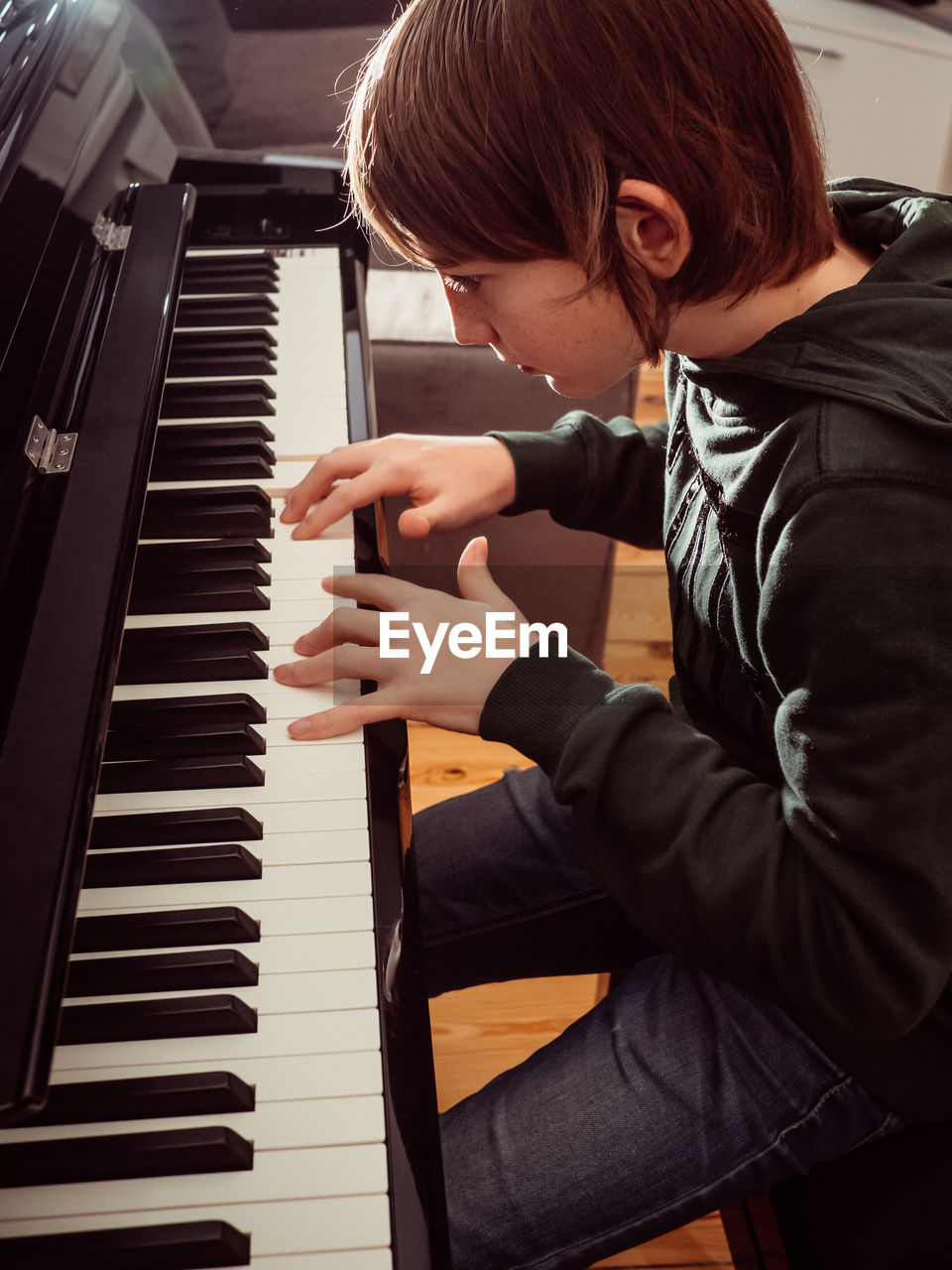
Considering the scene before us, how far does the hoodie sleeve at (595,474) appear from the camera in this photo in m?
1.07

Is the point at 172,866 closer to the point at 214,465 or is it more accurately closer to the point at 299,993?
the point at 299,993

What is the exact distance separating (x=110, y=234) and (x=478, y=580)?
0.49m

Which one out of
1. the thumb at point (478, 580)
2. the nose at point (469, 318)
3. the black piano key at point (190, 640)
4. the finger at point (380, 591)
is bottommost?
the black piano key at point (190, 640)

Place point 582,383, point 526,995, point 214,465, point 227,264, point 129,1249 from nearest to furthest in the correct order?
point 129,1249, point 582,383, point 214,465, point 227,264, point 526,995

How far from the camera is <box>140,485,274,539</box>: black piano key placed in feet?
2.83

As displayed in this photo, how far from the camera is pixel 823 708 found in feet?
2.05

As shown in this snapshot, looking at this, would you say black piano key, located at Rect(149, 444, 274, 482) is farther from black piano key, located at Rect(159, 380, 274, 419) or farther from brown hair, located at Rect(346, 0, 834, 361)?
brown hair, located at Rect(346, 0, 834, 361)

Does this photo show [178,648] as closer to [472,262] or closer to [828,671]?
[472,262]

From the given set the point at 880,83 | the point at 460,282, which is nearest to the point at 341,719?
the point at 460,282

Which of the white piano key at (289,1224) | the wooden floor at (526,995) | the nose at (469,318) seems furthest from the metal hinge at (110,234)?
the wooden floor at (526,995)

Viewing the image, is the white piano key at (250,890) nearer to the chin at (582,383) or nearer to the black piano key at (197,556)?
the black piano key at (197,556)

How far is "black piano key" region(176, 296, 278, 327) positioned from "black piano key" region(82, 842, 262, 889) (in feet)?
2.12

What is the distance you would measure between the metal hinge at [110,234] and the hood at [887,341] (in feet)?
1.84

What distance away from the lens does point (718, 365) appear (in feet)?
2.40
